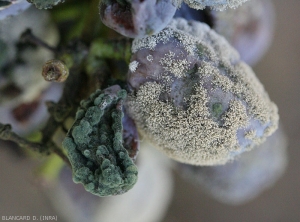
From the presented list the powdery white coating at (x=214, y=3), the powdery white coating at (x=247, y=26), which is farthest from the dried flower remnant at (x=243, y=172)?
the powdery white coating at (x=214, y=3)

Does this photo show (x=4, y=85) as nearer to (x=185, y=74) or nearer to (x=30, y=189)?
(x=185, y=74)

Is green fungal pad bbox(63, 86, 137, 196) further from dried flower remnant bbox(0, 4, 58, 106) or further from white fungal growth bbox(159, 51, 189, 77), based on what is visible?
dried flower remnant bbox(0, 4, 58, 106)

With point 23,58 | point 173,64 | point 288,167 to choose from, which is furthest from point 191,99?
point 288,167

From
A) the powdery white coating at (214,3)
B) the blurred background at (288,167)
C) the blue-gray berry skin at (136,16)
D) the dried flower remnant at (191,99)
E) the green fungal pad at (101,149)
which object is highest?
the powdery white coating at (214,3)

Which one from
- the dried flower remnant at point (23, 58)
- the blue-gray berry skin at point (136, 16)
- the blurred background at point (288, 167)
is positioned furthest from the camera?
the blurred background at point (288, 167)

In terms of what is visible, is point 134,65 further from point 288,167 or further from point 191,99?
point 288,167

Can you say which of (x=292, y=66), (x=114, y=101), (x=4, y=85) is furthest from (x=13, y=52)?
(x=292, y=66)

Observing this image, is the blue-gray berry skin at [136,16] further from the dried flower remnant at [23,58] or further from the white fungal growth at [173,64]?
the dried flower remnant at [23,58]
